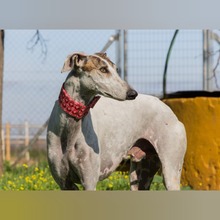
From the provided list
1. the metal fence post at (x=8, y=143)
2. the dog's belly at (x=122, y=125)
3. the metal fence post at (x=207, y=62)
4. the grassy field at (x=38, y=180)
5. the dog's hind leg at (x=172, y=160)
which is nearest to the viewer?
the dog's belly at (x=122, y=125)

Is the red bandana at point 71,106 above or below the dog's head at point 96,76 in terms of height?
below

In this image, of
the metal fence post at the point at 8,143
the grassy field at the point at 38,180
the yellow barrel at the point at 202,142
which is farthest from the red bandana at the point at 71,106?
the metal fence post at the point at 8,143

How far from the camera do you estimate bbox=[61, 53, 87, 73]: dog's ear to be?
121 inches

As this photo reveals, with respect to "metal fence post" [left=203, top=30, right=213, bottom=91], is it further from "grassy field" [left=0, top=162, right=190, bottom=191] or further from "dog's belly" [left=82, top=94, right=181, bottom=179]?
"dog's belly" [left=82, top=94, right=181, bottom=179]

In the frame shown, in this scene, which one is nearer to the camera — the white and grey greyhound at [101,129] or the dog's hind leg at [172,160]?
the white and grey greyhound at [101,129]

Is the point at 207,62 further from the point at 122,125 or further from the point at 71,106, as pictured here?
the point at 71,106

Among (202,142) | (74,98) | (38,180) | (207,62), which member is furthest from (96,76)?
(207,62)

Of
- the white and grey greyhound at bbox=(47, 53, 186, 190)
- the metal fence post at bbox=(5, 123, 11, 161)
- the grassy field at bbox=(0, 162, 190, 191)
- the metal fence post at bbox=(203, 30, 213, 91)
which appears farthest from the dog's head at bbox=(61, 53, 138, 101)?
the metal fence post at bbox=(203, 30, 213, 91)

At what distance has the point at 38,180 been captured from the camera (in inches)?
219

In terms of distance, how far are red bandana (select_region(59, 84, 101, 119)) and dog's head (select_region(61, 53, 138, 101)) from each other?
85mm

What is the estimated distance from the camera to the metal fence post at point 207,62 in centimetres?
605

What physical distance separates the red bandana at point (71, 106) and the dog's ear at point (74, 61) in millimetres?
118

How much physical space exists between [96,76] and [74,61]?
0.14m

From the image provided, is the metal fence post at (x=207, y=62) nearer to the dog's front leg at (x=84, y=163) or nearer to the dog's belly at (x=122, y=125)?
the dog's belly at (x=122, y=125)
